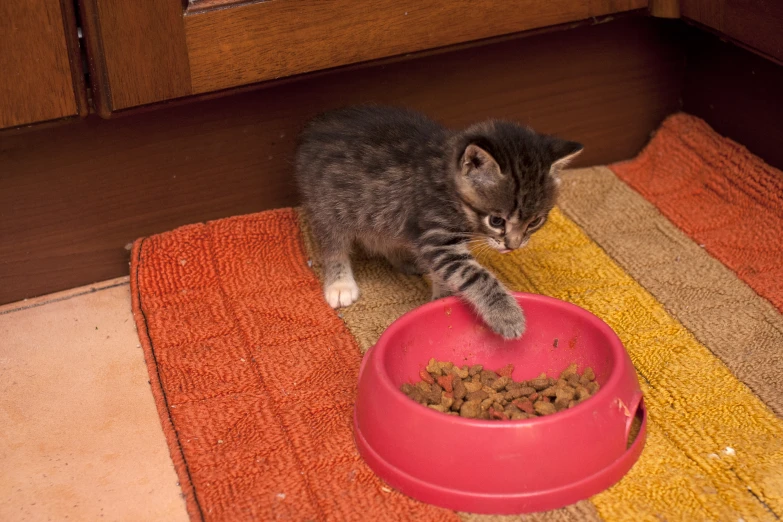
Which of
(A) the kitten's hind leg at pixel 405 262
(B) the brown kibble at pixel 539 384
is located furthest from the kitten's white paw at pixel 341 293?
(B) the brown kibble at pixel 539 384

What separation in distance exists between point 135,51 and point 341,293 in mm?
699

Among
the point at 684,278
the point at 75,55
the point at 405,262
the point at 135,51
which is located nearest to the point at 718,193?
the point at 684,278

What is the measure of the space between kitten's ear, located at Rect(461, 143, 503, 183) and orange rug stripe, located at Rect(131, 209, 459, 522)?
0.46 metres

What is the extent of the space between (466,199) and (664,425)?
0.59 metres

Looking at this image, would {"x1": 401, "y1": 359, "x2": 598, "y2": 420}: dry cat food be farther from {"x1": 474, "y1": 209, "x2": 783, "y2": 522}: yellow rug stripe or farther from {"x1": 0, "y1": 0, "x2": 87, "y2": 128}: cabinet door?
{"x1": 0, "y1": 0, "x2": 87, "y2": 128}: cabinet door

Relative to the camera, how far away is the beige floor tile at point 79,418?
5.38 ft

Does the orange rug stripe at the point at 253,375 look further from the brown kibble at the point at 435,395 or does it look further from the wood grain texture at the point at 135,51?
the wood grain texture at the point at 135,51

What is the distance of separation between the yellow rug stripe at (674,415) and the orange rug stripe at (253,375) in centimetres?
38

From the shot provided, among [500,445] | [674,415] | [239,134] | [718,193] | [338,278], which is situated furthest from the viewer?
[718,193]

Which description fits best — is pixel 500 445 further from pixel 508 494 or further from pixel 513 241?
pixel 513 241

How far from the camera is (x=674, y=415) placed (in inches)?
69.5

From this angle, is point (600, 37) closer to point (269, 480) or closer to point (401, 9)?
point (401, 9)

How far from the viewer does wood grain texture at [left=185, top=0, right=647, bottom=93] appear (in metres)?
2.03

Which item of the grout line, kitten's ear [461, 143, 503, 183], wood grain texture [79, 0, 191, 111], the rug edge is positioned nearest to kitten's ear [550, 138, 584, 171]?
kitten's ear [461, 143, 503, 183]
